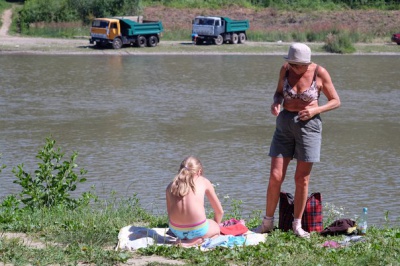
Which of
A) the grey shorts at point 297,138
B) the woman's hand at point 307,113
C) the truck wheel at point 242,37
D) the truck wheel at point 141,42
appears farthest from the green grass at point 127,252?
the truck wheel at point 242,37

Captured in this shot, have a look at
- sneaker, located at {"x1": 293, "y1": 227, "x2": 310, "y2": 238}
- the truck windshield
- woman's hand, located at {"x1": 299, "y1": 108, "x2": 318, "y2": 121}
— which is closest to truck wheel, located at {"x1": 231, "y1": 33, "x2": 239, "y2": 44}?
the truck windshield

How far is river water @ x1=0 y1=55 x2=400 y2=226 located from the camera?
1170 centimetres

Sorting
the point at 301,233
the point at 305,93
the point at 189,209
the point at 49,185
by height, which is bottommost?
the point at 49,185

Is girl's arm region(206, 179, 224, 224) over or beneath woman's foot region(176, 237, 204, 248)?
over

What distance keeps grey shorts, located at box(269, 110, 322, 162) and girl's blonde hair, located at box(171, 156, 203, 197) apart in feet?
2.70

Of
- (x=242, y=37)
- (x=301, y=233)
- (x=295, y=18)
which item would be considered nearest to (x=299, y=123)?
(x=301, y=233)

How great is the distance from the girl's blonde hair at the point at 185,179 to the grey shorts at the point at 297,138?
0.82 m

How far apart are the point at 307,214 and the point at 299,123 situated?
832 mm

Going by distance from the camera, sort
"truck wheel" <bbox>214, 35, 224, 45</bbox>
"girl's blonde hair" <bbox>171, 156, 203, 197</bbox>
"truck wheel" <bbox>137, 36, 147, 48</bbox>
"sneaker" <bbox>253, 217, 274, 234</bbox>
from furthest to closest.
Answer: "truck wheel" <bbox>214, 35, 224, 45</bbox>
"truck wheel" <bbox>137, 36, 147, 48</bbox>
"sneaker" <bbox>253, 217, 274, 234</bbox>
"girl's blonde hair" <bbox>171, 156, 203, 197</bbox>

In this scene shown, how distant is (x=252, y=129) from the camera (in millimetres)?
17438

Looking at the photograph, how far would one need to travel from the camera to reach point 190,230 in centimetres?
666

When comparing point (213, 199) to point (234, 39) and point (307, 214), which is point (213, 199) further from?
point (234, 39)

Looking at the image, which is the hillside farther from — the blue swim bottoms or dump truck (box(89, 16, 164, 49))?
the blue swim bottoms

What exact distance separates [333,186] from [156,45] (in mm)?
29448
